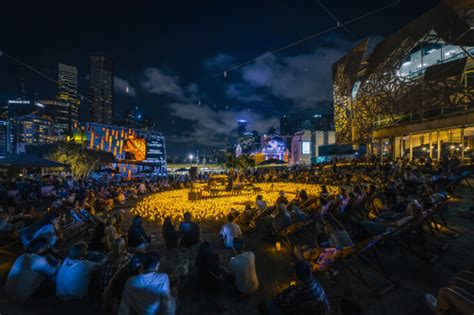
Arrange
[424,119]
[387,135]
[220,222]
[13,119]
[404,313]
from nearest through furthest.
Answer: [404,313] < [220,222] < [424,119] < [387,135] < [13,119]

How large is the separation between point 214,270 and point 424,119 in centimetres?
2830

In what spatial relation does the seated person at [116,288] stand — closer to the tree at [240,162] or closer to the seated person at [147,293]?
the seated person at [147,293]

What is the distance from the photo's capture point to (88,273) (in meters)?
3.79

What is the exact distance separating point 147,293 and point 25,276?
2.75 metres

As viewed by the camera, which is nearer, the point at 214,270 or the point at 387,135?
the point at 214,270

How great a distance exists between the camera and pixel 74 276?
373 cm

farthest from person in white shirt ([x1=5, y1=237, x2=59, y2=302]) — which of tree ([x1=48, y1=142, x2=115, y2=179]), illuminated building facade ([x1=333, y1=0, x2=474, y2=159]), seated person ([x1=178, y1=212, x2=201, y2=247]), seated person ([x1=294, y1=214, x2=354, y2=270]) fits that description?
illuminated building facade ([x1=333, y1=0, x2=474, y2=159])

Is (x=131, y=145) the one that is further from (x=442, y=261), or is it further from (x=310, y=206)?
(x=442, y=261)

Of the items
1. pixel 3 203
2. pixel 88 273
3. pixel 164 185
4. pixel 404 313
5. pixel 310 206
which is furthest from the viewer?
pixel 164 185

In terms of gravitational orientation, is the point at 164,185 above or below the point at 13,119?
below

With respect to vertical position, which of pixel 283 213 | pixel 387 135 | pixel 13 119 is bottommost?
pixel 283 213

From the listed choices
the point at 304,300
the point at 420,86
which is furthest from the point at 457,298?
the point at 420,86

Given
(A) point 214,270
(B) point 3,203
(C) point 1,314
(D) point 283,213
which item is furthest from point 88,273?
(B) point 3,203

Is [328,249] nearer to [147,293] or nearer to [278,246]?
[278,246]
